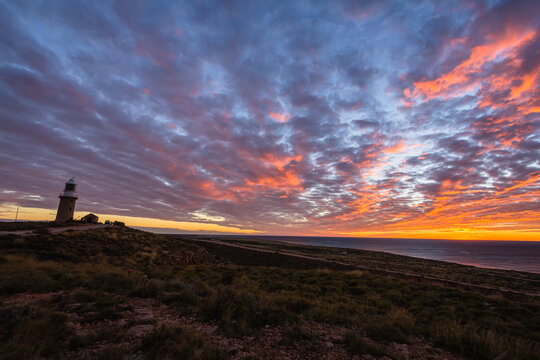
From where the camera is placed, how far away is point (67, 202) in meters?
37.9

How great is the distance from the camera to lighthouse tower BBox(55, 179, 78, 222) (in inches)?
1478

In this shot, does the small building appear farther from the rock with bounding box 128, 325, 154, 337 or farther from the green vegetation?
the rock with bounding box 128, 325, 154, 337

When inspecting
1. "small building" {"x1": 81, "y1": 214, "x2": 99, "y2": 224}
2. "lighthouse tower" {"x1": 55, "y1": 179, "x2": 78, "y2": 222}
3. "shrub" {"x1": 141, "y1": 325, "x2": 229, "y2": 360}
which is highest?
"lighthouse tower" {"x1": 55, "y1": 179, "x2": 78, "y2": 222}

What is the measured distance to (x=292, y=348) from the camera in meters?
5.36

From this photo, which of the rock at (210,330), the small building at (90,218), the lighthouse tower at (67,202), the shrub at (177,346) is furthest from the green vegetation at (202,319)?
the small building at (90,218)

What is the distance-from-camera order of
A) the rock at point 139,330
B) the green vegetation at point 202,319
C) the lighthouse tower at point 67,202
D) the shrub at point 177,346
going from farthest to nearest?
the lighthouse tower at point 67,202 < the rock at point 139,330 < the green vegetation at point 202,319 < the shrub at point 177,346

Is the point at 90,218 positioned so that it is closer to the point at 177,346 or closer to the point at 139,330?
the point at 139,330

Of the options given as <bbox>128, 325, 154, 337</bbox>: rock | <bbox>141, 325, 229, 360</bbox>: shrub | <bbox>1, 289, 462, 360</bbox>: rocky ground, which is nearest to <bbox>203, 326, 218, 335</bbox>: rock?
<bbox>1, 289, 462, 360</bbox>: rocky ground

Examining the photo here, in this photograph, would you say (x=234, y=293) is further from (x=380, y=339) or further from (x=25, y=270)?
(x=25, y=270)

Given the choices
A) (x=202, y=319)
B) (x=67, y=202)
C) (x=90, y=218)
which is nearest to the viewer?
(x=202, y=319)

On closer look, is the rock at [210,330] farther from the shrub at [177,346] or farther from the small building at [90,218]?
the small building at [90,218]

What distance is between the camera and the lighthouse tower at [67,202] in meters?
37.5

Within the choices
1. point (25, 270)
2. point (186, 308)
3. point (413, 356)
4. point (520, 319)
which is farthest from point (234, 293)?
point (520, 319)

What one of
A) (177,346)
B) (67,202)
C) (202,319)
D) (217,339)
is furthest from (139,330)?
(67,202)
